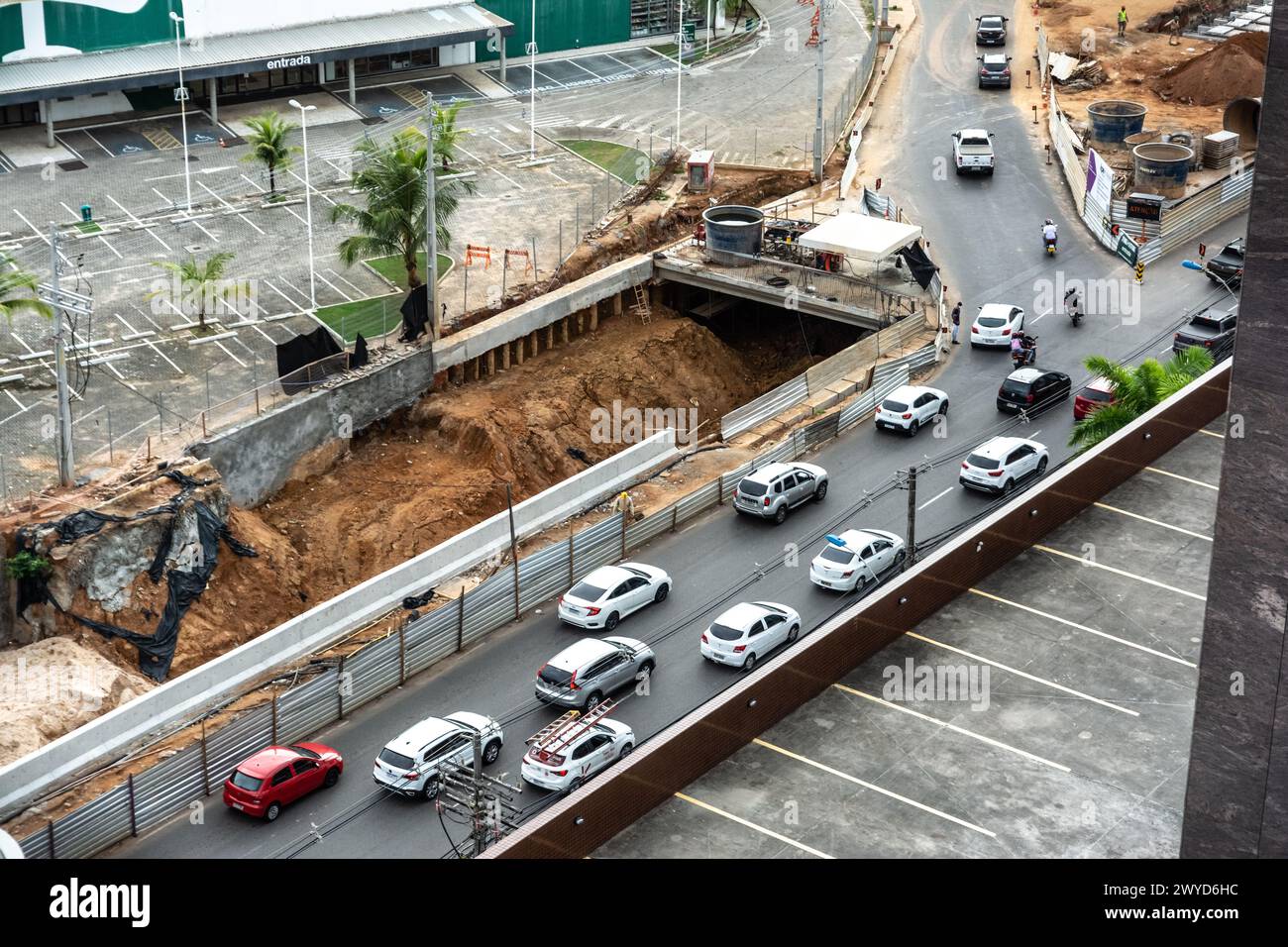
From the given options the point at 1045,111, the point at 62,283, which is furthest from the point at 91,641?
the point at 1045,111

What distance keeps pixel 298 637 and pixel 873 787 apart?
25.6 metres

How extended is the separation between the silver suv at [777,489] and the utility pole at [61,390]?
21.8 metres

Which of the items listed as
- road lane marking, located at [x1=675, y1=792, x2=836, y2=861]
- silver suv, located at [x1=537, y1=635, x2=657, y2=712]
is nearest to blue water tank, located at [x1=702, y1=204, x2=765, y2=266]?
silver suv, located at [x1=537, y1=635, x2=657, y2=712]

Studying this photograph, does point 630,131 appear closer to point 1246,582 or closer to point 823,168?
point 823,168

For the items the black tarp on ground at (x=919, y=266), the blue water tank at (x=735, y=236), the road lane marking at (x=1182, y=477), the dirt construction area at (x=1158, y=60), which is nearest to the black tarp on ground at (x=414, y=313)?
the blue water tank at (x=735, y=236)

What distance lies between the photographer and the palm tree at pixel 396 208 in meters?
71.3

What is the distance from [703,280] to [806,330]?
5512 mm

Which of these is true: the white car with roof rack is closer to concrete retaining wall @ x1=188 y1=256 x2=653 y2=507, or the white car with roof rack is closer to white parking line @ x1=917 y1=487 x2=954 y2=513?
white parking line @ x1=917 y1=487 x2=954 y2=513

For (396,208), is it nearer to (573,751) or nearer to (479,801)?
(573,751)

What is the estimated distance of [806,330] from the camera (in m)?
81.4

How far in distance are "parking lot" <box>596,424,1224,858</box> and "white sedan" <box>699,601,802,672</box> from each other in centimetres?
1127

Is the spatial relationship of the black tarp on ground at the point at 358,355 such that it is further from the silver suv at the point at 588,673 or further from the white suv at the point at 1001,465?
the white suv at the point at 1001,465

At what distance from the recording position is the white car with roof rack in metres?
45.5
